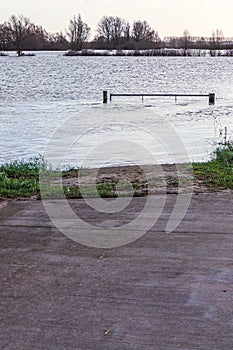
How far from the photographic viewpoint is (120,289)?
336cm

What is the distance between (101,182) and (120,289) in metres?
3.23

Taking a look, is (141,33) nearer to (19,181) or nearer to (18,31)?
(18,31)

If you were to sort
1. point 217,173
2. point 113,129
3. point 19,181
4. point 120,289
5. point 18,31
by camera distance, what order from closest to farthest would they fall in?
point 120,289 < point 19,181 < point 217,173 < point 113,129 < point 18,31

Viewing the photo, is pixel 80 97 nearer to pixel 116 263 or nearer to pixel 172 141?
pixel 172 141

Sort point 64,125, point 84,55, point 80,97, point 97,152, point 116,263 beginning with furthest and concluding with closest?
1. point 84,55
2. point 80,97
3. point 64,125
4. point 97,152
5. point 116,263

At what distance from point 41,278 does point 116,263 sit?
21.2 inches

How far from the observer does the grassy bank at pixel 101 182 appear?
5.82 m

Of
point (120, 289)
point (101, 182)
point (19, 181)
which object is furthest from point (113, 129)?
point (120, 289)

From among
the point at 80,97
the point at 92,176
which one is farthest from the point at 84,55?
the point at 92,176

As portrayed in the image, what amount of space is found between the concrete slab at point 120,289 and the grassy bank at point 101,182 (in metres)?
1.07

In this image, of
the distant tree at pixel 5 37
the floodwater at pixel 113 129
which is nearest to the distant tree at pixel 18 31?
the distant tree at pixel 5 37

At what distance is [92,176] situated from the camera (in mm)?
7160

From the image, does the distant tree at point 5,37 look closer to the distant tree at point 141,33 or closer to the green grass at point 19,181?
the distant tree at point 141,33

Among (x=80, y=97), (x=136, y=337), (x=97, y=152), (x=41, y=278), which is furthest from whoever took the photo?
(x=80, y=97)
